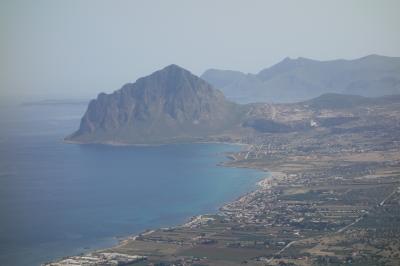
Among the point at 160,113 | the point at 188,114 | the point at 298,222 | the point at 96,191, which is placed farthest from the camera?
the point at 160,113

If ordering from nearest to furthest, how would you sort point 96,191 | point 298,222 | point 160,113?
1. point 298,222
2. point 96,191
3. point 160,113

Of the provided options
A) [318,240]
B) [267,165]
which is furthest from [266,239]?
[267,165]

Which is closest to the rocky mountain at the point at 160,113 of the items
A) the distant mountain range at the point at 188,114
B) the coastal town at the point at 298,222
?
the distant mountain range at the point at 188,114

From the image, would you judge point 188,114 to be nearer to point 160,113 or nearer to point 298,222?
point 160,113

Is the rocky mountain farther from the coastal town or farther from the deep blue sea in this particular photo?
the coastal town

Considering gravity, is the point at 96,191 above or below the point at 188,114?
below

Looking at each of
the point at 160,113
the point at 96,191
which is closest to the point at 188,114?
the point at 160,113

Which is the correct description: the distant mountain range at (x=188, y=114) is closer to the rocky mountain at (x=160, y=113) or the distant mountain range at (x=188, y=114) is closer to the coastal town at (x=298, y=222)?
the rocky mountain at (x=160, y=113)

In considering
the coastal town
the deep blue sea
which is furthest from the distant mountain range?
the coastal town
